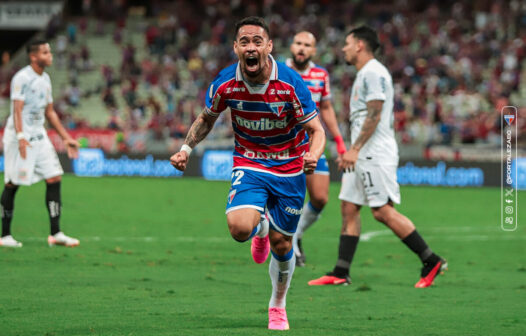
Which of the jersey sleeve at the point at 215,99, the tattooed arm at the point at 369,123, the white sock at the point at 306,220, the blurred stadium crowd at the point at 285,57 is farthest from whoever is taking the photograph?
the blurred stadium crowd at the point at 285,57

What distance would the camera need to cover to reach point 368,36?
906 centimetres

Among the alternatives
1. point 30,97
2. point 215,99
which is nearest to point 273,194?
point 215,99

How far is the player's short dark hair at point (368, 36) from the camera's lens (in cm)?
903

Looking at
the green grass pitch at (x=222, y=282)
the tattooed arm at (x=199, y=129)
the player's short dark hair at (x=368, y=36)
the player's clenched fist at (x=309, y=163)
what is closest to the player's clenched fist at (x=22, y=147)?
the green grass pitch at (x=222, y=282)

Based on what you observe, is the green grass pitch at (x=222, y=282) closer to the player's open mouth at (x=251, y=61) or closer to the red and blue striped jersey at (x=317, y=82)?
the player's open mouth at (x=251, y=61)

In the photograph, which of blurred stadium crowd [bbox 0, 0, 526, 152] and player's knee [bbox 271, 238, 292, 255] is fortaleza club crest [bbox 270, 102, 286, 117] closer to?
player's knee [bbox 271, 238, 292, 255]

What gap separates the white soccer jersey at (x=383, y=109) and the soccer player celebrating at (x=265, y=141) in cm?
217

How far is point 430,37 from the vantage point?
35406mm

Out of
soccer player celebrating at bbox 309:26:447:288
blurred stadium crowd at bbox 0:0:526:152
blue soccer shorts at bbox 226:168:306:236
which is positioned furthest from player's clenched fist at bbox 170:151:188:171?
blurred stadium crowd at bbox 0:0:526:152

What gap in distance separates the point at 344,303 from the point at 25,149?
5041 mm

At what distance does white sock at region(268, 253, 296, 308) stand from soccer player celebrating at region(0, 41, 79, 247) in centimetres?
503

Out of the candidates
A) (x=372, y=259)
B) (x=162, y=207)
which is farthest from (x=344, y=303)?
(x=162, y=207)

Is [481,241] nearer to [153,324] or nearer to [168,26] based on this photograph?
[153,324]

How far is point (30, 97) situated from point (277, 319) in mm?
5941
